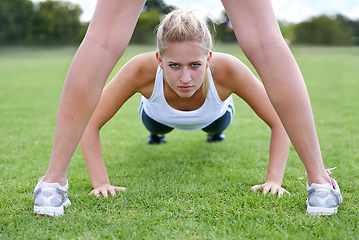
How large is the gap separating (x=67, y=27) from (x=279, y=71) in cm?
5397

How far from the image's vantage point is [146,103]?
275 centimetres

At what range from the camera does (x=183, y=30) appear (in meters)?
2.02

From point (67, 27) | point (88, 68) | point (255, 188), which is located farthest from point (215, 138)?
point (67, 27)

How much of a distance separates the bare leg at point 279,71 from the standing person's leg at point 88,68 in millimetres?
541

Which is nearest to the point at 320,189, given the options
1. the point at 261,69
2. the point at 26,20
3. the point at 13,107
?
the point at 261,69

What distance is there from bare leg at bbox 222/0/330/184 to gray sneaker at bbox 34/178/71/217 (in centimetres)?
118

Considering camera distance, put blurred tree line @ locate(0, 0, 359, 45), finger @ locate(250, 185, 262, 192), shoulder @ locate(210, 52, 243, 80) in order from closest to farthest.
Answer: finger @ locate(250, 185, 262, 192), shoulder @ locate(210, 52, 243, 80), blurred tree line @ locate(0, 0, 359, 45)

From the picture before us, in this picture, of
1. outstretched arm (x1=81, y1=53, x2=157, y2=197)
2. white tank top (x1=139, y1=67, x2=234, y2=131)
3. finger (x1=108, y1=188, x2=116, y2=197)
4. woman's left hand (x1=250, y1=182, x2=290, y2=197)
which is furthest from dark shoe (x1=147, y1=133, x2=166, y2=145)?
woman's left hand (x1=250, y1=182, x2=290, y2=197)

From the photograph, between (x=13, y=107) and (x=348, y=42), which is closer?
(x=13, y=107)

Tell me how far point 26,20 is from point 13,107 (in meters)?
49.0

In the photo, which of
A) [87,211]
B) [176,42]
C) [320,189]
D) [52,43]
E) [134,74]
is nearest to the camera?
[320,189]

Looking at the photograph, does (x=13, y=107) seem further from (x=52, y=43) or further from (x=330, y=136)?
(x=52, y=43)

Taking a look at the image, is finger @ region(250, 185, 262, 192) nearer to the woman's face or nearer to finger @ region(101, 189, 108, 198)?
the woman's face

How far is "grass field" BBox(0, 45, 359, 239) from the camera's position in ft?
5.35
